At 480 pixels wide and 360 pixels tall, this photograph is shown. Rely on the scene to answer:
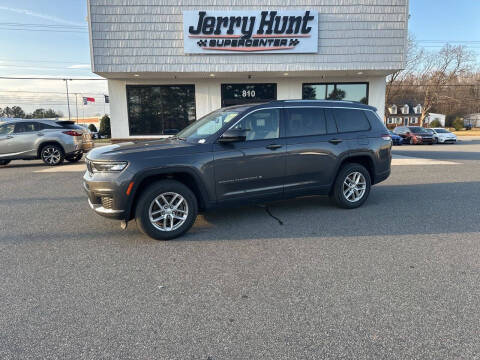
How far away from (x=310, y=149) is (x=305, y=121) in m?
0.48

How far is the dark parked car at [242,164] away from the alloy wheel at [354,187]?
2 centimetres

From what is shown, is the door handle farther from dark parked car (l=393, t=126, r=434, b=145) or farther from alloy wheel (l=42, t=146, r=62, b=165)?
dark parked car (l=393, t=126, r=434, b=145)

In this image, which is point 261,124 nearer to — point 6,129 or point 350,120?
point 350,120

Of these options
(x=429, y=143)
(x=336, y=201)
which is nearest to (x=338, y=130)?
(x=336, y=201)

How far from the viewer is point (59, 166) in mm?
11828

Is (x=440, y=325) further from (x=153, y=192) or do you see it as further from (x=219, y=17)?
(x=219, y=17)

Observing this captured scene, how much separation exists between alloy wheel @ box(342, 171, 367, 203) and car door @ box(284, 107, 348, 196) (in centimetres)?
43

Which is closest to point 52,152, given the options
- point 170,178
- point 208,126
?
point 208,126

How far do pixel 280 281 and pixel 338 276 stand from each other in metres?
0.62

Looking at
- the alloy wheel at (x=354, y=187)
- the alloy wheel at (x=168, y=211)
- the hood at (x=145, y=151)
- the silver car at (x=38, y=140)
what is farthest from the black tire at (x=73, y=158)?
the alloy wheel at (x=354, y=187)

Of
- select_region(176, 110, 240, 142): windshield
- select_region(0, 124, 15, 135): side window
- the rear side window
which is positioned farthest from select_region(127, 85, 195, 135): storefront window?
the rear side window

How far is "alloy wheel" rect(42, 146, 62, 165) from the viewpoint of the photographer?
1192cm

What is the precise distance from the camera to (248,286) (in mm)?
3162

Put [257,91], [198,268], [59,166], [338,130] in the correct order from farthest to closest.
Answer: [257,91]
[59,166]
[338,130]
[198,268]
